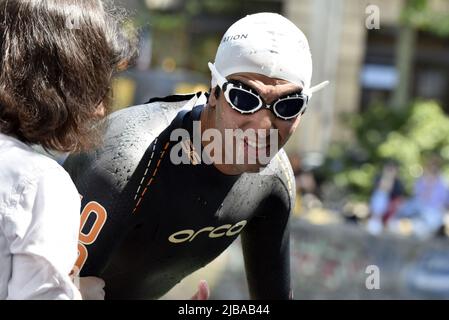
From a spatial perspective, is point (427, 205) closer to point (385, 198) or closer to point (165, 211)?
point (385, 198)

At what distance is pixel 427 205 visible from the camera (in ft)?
33.4

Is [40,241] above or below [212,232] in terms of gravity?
above

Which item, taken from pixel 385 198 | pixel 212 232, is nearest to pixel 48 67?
pixel 212 232

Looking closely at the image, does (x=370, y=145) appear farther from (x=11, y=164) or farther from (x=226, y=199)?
(x=11, y=164)

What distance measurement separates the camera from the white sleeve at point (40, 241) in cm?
178

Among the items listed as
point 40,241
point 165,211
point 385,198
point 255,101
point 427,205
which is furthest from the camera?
point 427,205

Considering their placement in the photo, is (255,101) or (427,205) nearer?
(255,101)

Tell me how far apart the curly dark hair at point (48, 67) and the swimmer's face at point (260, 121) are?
964 millimetres

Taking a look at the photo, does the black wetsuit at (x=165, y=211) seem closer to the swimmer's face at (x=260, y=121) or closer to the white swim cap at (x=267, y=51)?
the swimmer's face at (x=260, y=121)

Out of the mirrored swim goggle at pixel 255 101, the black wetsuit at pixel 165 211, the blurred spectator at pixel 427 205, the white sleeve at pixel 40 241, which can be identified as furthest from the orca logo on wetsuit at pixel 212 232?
the blurred spectator at pixel 427 205

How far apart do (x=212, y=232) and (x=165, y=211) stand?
25cm

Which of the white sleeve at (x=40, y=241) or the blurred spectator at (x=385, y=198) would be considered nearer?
the white sleeve at (x=40, y=241)

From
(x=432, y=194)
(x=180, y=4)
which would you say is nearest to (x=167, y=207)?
(x=432, y=194)

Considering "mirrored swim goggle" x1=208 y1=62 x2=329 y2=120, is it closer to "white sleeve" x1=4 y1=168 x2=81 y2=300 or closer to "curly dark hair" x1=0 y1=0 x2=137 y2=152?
"curly dark hair" x1=0 y1=0 x2=137 y2=152
